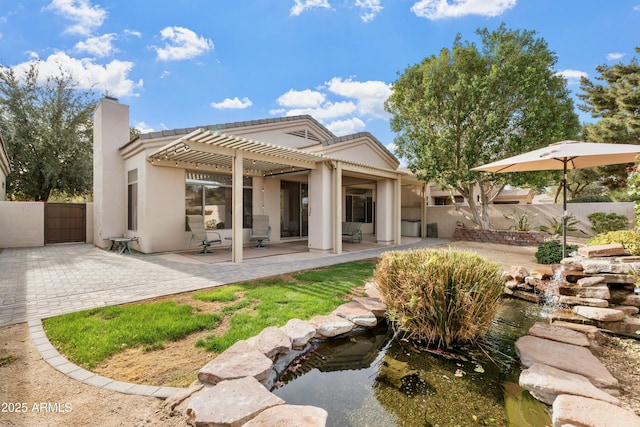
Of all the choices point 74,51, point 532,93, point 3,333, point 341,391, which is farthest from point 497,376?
point 74,51

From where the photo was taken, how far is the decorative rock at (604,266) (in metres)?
4.44

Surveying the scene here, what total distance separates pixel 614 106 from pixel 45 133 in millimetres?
30407

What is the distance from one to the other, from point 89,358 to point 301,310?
2.46 meters

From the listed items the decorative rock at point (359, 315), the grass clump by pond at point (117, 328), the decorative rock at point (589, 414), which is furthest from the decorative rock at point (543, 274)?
the grass clump by pond at point (117, 328)

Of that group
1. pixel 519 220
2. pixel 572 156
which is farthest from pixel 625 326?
pixel 519 220

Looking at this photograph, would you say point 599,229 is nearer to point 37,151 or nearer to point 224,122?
point 224,122

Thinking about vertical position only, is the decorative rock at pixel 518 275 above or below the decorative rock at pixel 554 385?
above

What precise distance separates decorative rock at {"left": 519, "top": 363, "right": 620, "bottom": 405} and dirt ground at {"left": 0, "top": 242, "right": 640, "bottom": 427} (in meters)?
0.33

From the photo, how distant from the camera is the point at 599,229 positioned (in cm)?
1159

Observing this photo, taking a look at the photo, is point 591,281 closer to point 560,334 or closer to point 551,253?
point 560,334

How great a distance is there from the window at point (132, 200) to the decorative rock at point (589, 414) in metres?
11.7

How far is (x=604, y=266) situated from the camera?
4.50m

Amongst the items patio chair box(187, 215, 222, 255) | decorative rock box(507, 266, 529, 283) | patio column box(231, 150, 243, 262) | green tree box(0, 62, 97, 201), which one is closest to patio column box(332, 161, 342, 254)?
patio column box(231, 150, 243, 262)

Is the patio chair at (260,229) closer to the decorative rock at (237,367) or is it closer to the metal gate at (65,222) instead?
the metal gate at (65,222)
